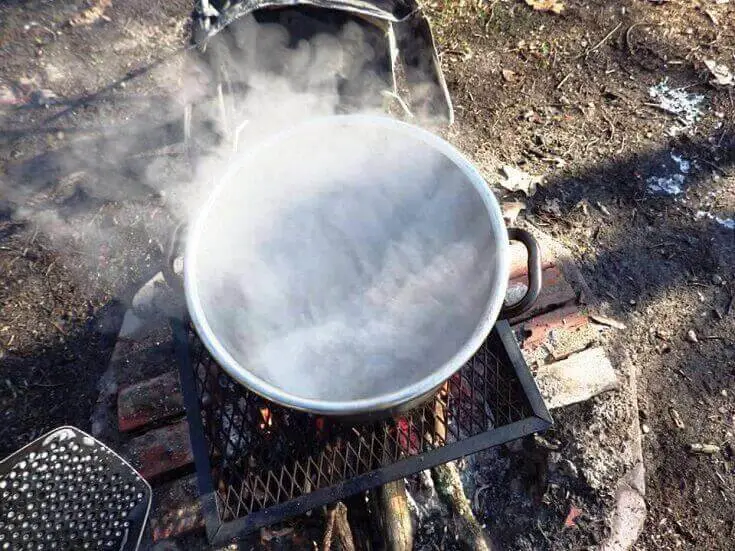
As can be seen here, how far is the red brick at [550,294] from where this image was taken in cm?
228

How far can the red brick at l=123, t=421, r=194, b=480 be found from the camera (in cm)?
199

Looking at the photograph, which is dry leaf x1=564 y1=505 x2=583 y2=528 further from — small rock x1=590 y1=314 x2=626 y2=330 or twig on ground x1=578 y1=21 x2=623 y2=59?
twig on ground x1=578 y1=21 x2=623 y2=59

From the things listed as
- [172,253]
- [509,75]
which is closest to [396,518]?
[172,253]

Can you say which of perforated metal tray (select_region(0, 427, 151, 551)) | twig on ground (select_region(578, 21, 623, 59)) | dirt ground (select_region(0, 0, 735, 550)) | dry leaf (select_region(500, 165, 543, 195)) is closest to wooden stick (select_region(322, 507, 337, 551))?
perforated metal tray (select_region(0, 427, 151, 551))

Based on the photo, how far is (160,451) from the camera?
202 centimetres

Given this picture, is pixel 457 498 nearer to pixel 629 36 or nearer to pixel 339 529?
pixel 339 529

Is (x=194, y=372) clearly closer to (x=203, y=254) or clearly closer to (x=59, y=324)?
(x=203, y=254)

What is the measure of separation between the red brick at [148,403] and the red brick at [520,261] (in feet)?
5.36

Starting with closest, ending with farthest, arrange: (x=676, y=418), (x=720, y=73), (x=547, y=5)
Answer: (x=676, y=418)
(x=720, y=73)
(x=547, y=5)

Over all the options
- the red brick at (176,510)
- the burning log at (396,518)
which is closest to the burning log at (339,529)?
the burning log at (396,518)

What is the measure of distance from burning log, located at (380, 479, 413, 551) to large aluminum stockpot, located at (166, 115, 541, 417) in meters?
0.49

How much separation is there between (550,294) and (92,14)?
12.1 ft

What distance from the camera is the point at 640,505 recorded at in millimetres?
2027

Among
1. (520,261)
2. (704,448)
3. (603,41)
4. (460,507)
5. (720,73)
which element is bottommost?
(704,448)
